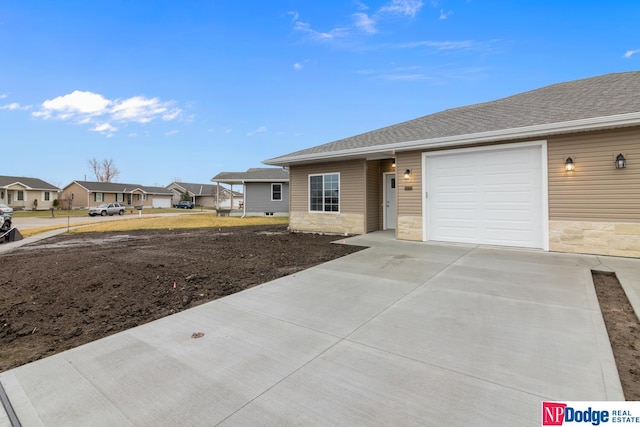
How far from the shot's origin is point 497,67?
1309cm

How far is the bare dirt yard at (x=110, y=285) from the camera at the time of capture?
3.08 meters

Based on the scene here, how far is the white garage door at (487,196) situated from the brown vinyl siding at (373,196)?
7.94 feet

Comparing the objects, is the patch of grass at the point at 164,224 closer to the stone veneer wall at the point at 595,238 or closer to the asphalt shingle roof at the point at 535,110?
the asphalt shingle roof at the point at 535,110

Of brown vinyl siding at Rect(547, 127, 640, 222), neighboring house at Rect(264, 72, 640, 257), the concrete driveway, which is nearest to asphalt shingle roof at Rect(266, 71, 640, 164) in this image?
neighboring house at Rect(264, 72, 640, 257)

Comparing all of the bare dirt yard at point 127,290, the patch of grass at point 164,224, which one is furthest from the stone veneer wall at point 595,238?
the patch of grass at point 164,224

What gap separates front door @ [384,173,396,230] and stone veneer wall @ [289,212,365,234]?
4.59ft

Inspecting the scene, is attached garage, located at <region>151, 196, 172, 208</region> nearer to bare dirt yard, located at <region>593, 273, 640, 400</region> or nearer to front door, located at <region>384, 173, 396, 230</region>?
front door, located at <region>384, 173, 396, 230</region>

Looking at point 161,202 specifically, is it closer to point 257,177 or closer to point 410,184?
point 257,177

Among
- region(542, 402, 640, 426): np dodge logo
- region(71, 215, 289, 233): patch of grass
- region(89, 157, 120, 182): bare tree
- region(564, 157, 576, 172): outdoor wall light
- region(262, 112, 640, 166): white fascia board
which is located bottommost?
region(542, 402, 640, 426): np dodge logo

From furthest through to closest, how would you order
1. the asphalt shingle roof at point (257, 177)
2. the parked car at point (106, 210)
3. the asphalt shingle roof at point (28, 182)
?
the asphalt shingle roof at point (28, 182), the parked car at point (106, 210), the asphalt shingle roof at point (257, 177)

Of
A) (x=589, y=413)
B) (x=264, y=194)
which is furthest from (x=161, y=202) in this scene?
(x=589, y=413)

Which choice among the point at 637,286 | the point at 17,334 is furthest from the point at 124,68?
the point at 637,286

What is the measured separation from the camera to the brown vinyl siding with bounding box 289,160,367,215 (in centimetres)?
1010

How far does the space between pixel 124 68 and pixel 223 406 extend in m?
20.1
